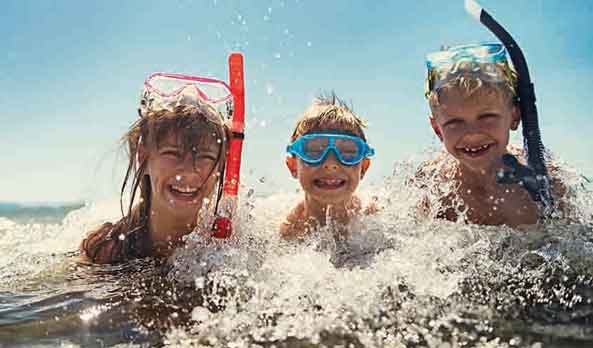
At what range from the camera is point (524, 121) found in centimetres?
408

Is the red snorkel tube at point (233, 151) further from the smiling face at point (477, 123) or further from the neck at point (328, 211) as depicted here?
the smiling face at point (477, 123)

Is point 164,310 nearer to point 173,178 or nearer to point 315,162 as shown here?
point 173,178

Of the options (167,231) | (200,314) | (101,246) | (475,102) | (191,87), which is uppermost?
(191,87)

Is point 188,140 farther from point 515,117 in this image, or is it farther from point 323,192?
point 515,117

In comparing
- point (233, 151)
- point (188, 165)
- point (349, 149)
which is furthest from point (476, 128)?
point (188, 165)

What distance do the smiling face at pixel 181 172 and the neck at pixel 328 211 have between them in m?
0.87

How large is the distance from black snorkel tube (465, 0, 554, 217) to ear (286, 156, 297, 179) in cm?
157

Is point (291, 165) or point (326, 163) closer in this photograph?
point (326, 163)

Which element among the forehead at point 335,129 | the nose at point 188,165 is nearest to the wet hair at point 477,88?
the forehead at point 335,129

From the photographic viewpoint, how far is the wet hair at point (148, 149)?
13.1 ft

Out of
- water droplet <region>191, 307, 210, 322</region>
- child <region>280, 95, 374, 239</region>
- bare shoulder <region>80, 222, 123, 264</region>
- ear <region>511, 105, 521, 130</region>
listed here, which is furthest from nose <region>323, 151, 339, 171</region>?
water droplet <region>191, 307, 210, 322</region>

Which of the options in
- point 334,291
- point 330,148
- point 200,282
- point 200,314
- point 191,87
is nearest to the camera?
point 200,314

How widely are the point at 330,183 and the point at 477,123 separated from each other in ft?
3.80

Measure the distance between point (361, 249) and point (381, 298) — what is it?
1.20 metres
